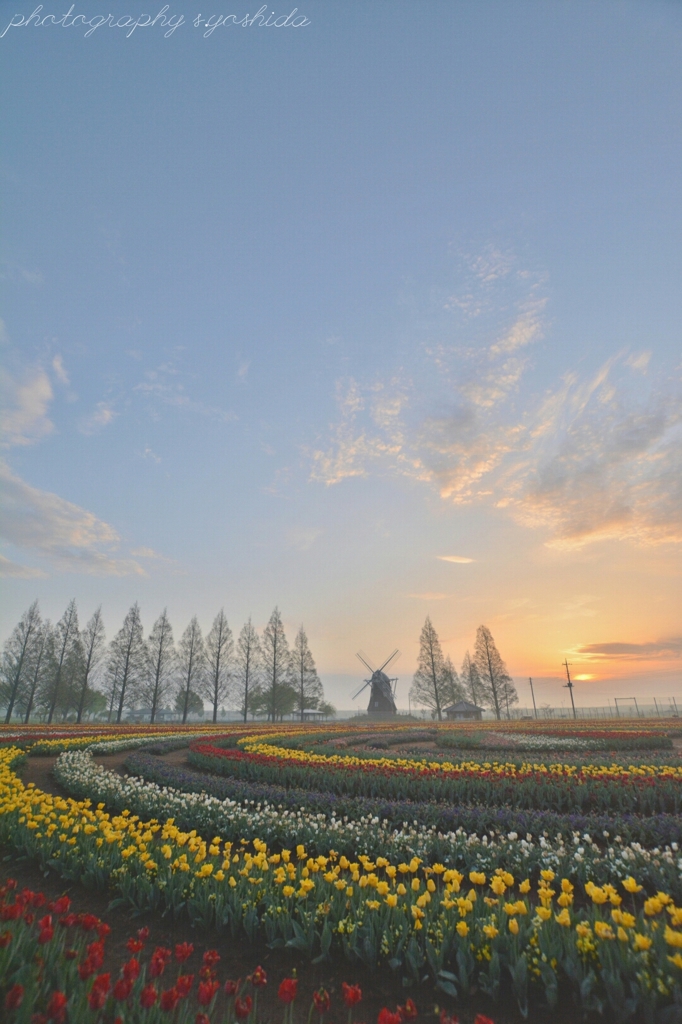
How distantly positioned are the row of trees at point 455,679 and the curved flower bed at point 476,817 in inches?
1799

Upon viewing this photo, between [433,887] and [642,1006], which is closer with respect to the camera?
[642,1006]

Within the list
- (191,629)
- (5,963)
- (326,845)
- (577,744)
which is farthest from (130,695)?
(5,963)

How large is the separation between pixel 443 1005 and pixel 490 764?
9151 millimetres

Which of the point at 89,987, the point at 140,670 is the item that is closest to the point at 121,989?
the point at 89,987

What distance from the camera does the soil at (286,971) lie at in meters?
3.19

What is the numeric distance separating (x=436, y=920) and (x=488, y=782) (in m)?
6.05

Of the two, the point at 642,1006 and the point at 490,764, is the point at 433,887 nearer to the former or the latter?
the point at 642,1006

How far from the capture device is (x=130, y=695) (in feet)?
138

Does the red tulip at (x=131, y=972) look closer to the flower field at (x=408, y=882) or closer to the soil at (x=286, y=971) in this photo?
the flower field at (x=408, y=882)

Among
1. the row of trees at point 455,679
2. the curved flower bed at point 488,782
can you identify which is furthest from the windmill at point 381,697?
the curved flower bed at point 488,782

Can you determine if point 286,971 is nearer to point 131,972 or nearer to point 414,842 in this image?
point 131,972

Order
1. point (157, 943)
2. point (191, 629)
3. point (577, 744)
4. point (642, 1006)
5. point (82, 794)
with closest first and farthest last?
1. point (642, 1006)
2. point (157, 943)
3. point (82, 794)
4. point (577, 744)
5. point (191, 629)

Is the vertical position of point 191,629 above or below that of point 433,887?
above

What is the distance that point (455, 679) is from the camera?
54.5 m
